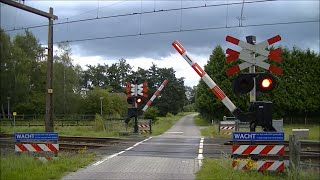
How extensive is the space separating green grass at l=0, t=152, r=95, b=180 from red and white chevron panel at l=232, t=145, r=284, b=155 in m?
4.89

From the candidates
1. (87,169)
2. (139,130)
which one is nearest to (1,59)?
(87,169)

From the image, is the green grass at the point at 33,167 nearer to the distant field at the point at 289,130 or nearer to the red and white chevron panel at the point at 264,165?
the red and white chevron panel at the point at 264,165

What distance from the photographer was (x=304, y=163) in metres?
8.77

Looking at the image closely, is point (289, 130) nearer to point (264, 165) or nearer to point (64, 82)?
point (264, 165)

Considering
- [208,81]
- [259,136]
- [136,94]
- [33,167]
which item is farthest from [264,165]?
[136,94]

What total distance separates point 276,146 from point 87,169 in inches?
231

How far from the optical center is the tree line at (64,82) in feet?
34.2

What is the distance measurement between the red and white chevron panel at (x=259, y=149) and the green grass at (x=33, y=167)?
4889 mm

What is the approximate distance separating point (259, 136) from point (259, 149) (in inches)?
13.3

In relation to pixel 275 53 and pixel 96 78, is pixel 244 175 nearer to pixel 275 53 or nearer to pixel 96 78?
pixel 275 53

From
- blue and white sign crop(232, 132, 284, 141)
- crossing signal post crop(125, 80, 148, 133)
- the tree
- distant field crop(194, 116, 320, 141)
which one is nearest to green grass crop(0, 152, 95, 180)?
blue and white sign crop(232, 132, 284, 141)

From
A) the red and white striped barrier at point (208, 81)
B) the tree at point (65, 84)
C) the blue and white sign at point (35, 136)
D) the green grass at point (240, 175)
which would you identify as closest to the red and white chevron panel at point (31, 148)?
the blue and white sign at point (35, 136)

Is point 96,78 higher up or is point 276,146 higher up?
point 96,78

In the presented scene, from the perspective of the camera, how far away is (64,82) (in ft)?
202
